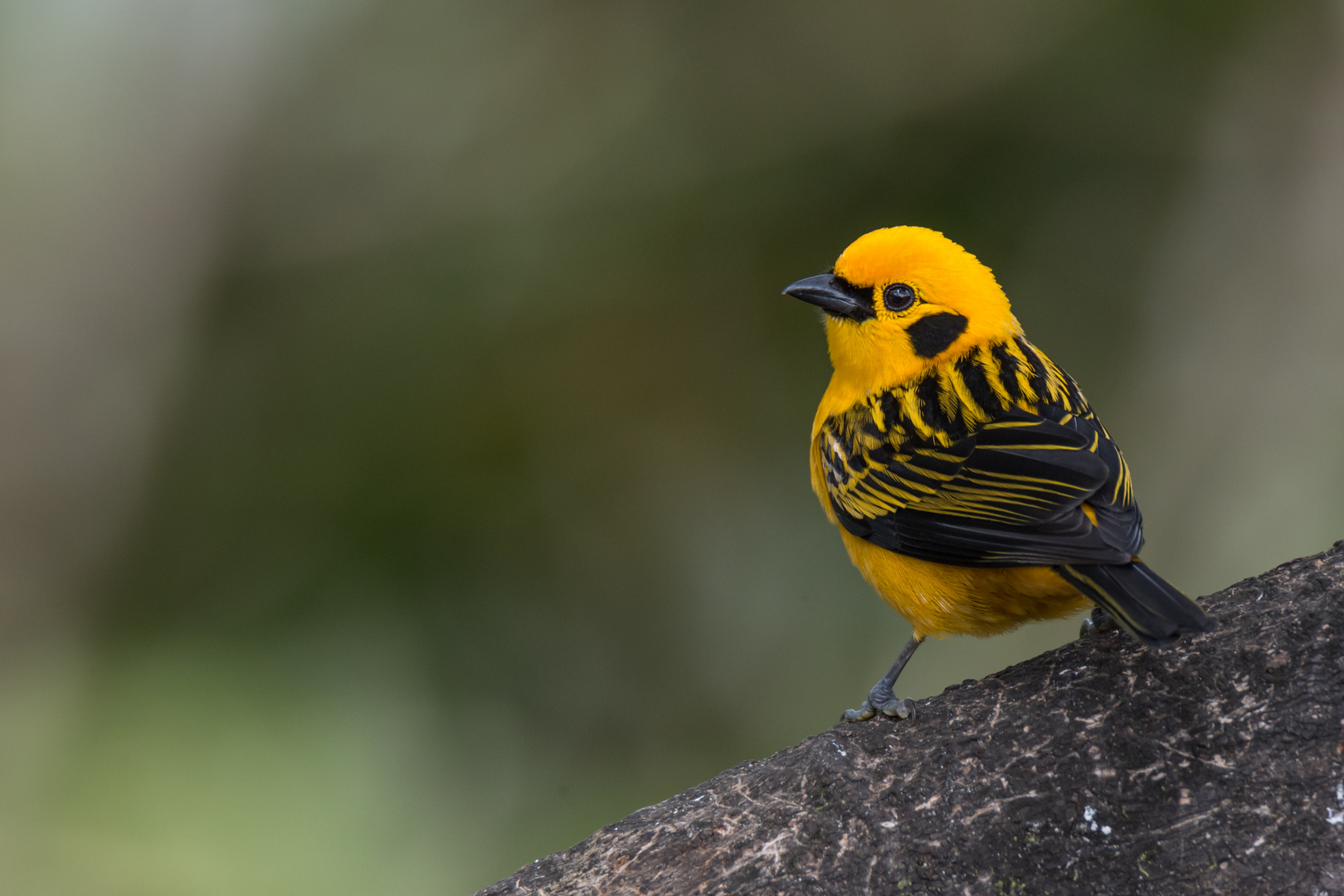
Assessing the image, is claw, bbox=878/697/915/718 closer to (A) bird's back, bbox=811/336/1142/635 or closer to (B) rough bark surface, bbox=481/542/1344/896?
(B) rough bark surface, bbox=481/542/1344/896

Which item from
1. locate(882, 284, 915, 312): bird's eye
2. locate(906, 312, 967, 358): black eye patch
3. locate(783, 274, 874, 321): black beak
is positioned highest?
locate(783, 274, 874, 321): black beak

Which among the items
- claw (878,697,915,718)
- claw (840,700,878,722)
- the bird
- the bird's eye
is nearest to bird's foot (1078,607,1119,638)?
the bird

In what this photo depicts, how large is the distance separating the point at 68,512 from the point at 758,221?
4622 millimetres

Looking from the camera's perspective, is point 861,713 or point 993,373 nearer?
point 861,713

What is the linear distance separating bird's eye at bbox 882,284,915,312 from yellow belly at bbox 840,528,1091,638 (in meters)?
1.00

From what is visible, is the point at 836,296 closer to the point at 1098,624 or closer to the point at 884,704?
the point at 1098,624

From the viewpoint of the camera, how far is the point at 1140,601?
2713 millimetres

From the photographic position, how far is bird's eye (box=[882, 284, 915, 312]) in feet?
14.0

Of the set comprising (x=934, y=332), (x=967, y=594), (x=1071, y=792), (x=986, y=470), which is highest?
(x=934, y=332)

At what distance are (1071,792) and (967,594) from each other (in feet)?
2.78

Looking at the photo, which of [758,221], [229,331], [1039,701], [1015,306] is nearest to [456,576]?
[229,331]

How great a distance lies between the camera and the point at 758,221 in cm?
705

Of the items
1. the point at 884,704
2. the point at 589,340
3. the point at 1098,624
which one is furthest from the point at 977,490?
the point at 589,340

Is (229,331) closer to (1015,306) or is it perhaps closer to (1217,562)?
(1015,306)
